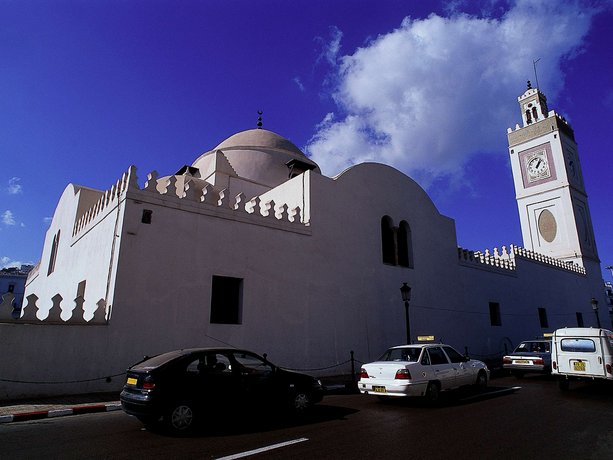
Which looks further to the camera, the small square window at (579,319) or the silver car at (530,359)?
the small square window at (579,319)

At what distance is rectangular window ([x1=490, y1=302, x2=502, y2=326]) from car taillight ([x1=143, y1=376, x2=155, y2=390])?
2031 cm

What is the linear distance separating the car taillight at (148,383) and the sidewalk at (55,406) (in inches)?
101

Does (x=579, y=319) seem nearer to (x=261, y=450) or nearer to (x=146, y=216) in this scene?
(x=146, y=216)

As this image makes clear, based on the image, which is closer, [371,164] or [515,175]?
[371,164]

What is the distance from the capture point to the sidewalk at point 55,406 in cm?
666

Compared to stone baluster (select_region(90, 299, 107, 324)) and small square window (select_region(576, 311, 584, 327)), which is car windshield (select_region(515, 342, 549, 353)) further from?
small square window (select_region(576, 311, 584, 327))

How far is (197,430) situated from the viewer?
5.86 m

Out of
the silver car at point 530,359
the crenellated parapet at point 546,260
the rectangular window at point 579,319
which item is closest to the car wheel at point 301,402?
the silver car at point 530,359

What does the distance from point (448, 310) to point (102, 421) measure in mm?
15501

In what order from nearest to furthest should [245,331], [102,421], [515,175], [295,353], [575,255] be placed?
[102,421] < [245,331] < [295,353] < [575,255] < [515,175]

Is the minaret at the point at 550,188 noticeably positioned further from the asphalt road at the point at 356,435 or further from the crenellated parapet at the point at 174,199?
the asphalt road at the point at 356,435

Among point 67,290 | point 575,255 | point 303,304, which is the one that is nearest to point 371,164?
point 303,304

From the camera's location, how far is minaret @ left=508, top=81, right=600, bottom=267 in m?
31.8

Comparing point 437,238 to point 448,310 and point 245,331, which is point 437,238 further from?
point 245,331
